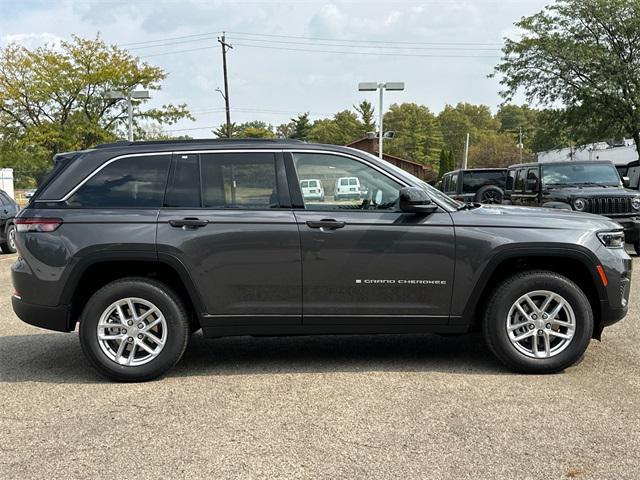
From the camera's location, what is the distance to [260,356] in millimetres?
5473

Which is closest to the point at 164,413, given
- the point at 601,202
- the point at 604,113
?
the point at 601,202

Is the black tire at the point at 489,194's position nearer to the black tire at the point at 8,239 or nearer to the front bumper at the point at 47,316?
the black tire at the point at 8,239

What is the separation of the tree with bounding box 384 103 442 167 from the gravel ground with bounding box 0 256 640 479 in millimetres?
98443

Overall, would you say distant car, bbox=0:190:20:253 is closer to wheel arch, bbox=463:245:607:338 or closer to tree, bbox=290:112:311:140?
wheel arch, bbox=463:245:607:338

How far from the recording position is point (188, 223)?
4.69 metres

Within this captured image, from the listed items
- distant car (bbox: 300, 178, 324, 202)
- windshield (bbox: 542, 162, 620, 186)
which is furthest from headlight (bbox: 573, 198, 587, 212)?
distant car (bbox: 300, 178, 324, 202)

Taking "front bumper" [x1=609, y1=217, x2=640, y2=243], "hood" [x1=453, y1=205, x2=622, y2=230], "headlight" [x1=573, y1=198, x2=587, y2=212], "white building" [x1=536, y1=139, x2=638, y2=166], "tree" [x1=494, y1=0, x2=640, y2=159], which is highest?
"tree" [x1=494, y1=0, x2=640, y2=159]

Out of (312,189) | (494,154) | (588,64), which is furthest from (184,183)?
(494,154)

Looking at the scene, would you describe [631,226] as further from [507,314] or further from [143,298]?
[143,298]

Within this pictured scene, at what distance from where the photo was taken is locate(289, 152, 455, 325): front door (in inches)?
185

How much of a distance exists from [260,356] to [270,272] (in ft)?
3.61

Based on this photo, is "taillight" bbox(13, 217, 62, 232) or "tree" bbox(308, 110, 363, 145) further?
"tree" bbox(308, 110, 363, 145)

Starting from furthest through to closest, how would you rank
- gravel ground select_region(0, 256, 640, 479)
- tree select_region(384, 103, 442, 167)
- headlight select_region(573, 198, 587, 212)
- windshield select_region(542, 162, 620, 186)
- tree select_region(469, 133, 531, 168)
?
tree select_region(384, 103, 442, 167) → tree select_region(469, 133, 531, 168) → windshield select_region(542, 162, 620, 186) → headlight select_region(573, 198, 587, 212) → gravel ground select_region(0, 256, 640, 479)

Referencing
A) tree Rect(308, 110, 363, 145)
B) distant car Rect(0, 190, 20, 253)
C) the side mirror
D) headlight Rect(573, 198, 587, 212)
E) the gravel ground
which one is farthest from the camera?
tree Rect(308, 110, 363, 145)
